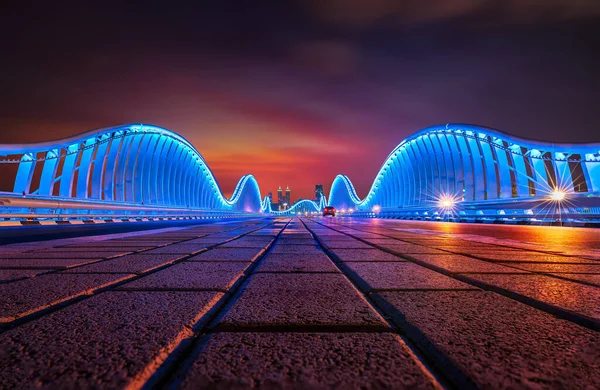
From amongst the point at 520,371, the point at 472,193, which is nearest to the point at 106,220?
the point at 520,371

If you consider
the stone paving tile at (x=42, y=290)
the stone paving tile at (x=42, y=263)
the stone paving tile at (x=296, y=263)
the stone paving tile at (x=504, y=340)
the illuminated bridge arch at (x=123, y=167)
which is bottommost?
the stone paving tile at (x=42, y=263)

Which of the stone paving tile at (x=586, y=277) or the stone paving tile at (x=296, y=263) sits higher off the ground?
the stone paving tile at (x=586, y=277)

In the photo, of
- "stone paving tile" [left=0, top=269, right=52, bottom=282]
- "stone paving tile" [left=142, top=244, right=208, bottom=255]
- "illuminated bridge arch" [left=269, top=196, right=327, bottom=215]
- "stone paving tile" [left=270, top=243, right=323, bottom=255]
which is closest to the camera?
"stone paving tile" [left=0, top=269, right=52, bottom=282]

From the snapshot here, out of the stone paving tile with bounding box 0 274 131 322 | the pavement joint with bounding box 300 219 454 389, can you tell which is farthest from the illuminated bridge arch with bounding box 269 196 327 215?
Answer: the pavement joint with bounding box 300 219 454 389

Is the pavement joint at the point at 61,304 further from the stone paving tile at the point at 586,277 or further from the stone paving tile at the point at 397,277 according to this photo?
the stone paving tile at the point at 586,277

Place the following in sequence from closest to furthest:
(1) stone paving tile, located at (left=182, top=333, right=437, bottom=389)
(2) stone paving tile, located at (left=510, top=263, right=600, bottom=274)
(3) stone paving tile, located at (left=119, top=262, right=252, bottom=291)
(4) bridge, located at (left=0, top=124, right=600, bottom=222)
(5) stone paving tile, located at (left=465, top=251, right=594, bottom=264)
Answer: (1) stone paving tile, located at (left=182, top=333, right=437, bottom=389), (3) stone paving tile, located at (left=119, top=262, right=252, bottom=291), (2) stone paving tile, located at (left=510, top=263, right=600, bottom=274), (5) stone paving tile, located at (left=465, top=251, right=594, bottom=264), (4) bridge, located at (left=0, top=124, right=600, bottom=222)

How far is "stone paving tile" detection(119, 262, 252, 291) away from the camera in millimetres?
2514

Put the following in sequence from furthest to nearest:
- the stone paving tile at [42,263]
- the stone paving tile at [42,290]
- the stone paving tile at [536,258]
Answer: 1. the stone paving tile at [536,258]
2. the stone paving tile at [42,263]
3. the stone paving tile at [42,290]

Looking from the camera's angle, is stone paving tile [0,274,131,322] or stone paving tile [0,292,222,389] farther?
stone paving tile [0,274,131,322]

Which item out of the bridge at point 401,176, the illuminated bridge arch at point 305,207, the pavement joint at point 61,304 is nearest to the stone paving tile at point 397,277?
the pavement joint at point 61,304

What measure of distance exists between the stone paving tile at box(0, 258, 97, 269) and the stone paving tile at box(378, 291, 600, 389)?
3.12 meters

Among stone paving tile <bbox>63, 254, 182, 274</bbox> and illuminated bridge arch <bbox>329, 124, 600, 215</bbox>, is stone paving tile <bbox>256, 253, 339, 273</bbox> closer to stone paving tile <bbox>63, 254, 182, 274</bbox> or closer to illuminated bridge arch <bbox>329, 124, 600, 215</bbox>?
stone paving tile <bbox>63, 254, 182, 274</bbox>

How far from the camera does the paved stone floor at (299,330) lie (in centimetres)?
114

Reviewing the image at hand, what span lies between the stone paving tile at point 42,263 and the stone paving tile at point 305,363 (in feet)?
9.33
